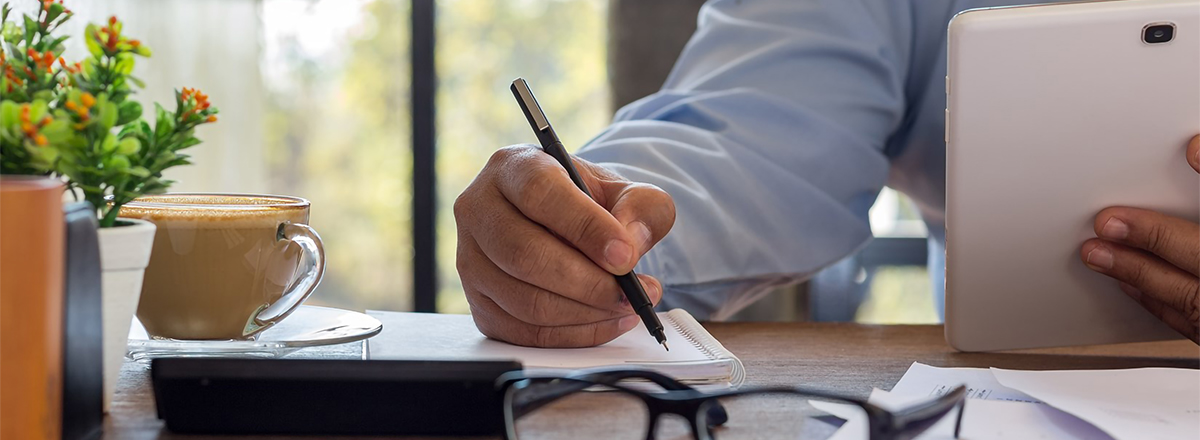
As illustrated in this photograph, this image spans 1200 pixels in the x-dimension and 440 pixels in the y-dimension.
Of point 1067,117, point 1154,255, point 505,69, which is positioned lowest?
point 505,69

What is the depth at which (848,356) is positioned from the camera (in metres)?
0.70

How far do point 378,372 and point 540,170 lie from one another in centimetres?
23

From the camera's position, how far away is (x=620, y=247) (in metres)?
0.60

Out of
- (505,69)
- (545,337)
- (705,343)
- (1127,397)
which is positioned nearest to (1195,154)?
(1127,397)

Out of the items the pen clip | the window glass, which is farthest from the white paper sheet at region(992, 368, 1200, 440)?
the window glass

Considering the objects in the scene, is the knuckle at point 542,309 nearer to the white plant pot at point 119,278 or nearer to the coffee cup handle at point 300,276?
the coffee cup handle at point 300,276

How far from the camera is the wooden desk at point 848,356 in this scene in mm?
585

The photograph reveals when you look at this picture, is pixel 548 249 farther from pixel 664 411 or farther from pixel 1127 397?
pixel 1127 397

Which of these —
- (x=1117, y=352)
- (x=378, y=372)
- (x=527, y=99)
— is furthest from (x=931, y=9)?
(x=378, y=372)

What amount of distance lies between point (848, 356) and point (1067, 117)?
0.73 ft

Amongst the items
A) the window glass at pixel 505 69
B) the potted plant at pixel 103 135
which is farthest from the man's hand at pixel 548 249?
the window glass at pixel 505 69

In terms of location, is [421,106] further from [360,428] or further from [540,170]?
[360,428]

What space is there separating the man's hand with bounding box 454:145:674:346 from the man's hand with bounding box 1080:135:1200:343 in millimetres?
306

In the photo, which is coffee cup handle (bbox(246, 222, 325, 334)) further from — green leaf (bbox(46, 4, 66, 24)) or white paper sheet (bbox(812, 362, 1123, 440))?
white paper sheet (bbox(812, 362, 1123, 440))
